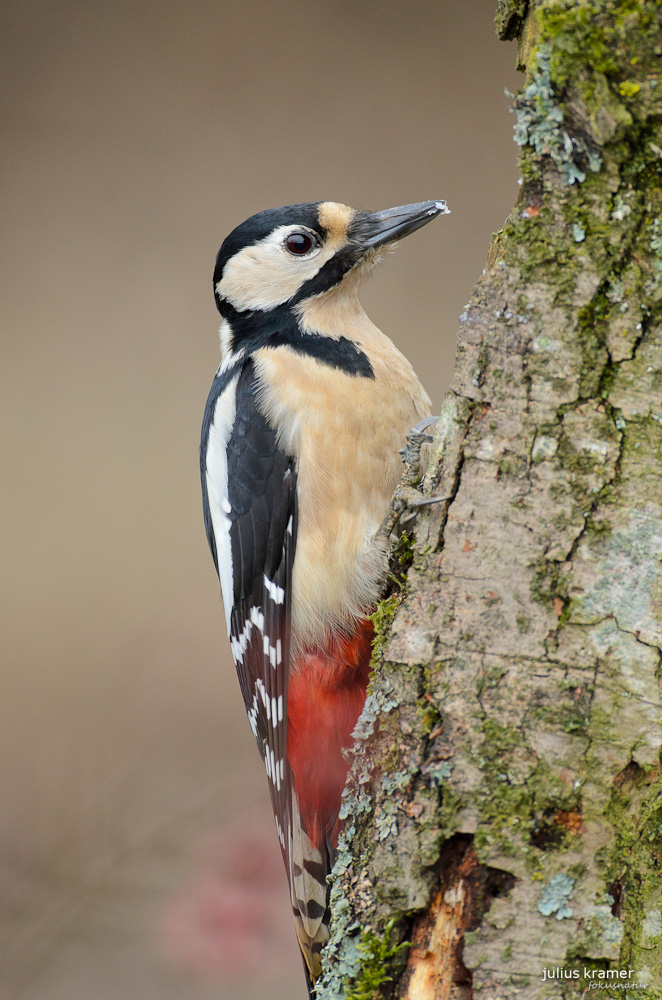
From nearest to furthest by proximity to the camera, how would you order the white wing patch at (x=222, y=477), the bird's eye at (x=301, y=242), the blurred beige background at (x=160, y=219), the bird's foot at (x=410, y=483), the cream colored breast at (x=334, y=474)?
the bird's foot at (x=410, y=483) → the cream colored breast at (x=334, y=474) → the white wing patch at (x=222, y=477) → the bird's eye at (x=301, y=242) → the blurred beige background at (x=160, y=219)

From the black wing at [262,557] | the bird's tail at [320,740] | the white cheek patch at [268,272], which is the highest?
the white cheek patch at [268,272]

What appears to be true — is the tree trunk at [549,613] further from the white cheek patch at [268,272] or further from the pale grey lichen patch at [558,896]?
the white cheek patch at [268,272]

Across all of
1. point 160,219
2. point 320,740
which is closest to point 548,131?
point 320,740

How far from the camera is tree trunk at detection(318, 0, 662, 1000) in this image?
1.19 m

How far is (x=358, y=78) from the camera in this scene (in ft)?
13.0

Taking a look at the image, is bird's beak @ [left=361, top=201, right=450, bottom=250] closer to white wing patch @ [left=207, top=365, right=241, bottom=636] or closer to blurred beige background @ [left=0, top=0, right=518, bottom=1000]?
white wing patch @ [left=207, top=365, right=241, bottom=636]

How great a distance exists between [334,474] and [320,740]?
606mm

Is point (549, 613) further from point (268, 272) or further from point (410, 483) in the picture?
point (268, 272)

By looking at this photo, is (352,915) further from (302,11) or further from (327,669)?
(302,11)

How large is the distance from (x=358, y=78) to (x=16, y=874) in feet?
11.2

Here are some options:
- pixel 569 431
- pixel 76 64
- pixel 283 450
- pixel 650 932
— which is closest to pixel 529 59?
pixel 569 431

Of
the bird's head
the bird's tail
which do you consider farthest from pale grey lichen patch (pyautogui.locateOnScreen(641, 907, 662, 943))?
the bird's head

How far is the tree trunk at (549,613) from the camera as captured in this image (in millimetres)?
1192

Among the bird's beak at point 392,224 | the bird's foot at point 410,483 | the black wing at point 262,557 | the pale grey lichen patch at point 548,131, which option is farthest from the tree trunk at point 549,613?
the bird's beak at point 392,224
